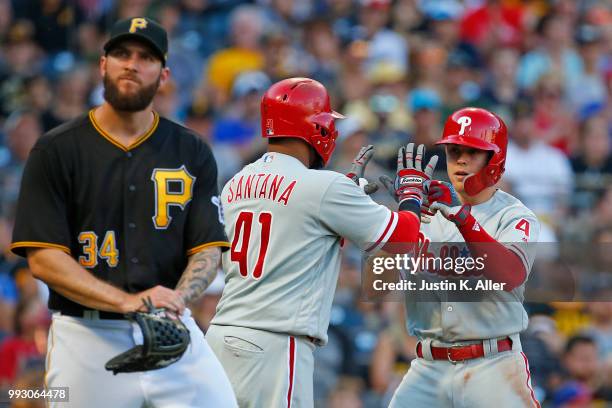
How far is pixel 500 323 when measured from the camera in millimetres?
6605

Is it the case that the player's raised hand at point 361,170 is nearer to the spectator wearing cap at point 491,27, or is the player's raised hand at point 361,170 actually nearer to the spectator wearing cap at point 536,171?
the spectator wearing cap at point 536,171

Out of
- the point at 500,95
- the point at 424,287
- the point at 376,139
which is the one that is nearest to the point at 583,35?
the point at 500,95

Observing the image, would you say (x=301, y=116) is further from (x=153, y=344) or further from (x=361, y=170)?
(x=153, y=344)

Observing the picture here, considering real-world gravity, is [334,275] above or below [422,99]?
below

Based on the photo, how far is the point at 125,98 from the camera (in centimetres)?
523

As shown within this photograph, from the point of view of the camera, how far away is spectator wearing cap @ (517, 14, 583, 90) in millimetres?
14070

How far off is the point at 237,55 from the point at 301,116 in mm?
6861

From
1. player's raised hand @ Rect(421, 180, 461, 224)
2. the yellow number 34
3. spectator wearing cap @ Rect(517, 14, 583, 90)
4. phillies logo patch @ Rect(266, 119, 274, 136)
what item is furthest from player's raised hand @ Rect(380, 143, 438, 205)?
spectator wearing cap @ Rect(517, 14, 583, 90)

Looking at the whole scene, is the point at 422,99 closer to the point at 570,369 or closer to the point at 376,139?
the point at 376,139

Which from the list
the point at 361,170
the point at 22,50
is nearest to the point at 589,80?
the point at 22,50

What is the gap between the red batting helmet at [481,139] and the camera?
22.4ft

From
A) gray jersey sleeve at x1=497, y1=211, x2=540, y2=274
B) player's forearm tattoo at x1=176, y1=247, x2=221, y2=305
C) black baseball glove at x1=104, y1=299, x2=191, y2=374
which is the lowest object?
black baseball glove at x1=104, y1=299, x2=191, y2=374

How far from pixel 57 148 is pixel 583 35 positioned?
10.5 meters

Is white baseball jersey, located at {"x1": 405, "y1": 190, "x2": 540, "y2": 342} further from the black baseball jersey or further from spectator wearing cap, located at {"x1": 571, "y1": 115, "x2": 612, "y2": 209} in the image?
spectator wearing cap, located at {"x1": 571, "y1": 115, "x2": 612, "y2": 209}
